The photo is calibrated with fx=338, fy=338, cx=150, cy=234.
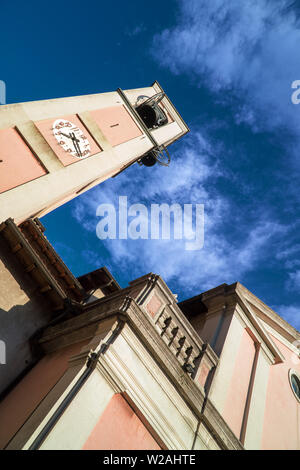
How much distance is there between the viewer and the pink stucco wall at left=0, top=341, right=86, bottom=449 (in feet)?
19.3

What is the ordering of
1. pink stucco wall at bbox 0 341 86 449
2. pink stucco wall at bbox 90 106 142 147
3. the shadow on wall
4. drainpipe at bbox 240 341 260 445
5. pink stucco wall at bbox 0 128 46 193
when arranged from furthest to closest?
pink stucco wall at bbox 90 106 142 147 < pink stucco wall at bbox 0 128 46 193 < drainpipe at bbox 240 341 260 445 < the shadow on wall < pink stucco wall at bbox 0 341 86 449

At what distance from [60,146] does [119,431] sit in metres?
9.46

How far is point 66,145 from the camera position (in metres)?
12.4

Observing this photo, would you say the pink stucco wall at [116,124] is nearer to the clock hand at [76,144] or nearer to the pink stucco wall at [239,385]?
the clock hand at [76,144]

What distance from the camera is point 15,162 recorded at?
9.95 m

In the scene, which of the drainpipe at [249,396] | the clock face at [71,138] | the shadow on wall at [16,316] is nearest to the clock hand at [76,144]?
the clock face at [71,138]

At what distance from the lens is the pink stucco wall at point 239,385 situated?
308 inches

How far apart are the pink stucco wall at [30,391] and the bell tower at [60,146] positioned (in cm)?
381

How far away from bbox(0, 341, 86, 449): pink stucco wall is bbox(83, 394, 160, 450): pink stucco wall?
1.25m

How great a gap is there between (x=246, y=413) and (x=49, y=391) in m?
4.99

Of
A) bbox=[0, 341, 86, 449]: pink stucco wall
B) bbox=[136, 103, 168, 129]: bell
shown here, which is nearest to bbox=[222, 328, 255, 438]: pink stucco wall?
bbox=[0, 341, 86, 449]: pink stucco wall

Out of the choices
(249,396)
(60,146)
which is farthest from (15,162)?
(249,396)

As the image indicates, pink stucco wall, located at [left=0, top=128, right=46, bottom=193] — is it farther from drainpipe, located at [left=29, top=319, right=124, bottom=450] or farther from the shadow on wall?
drainpipe, located at [left=29, top=319, right=124, bottom=450]
